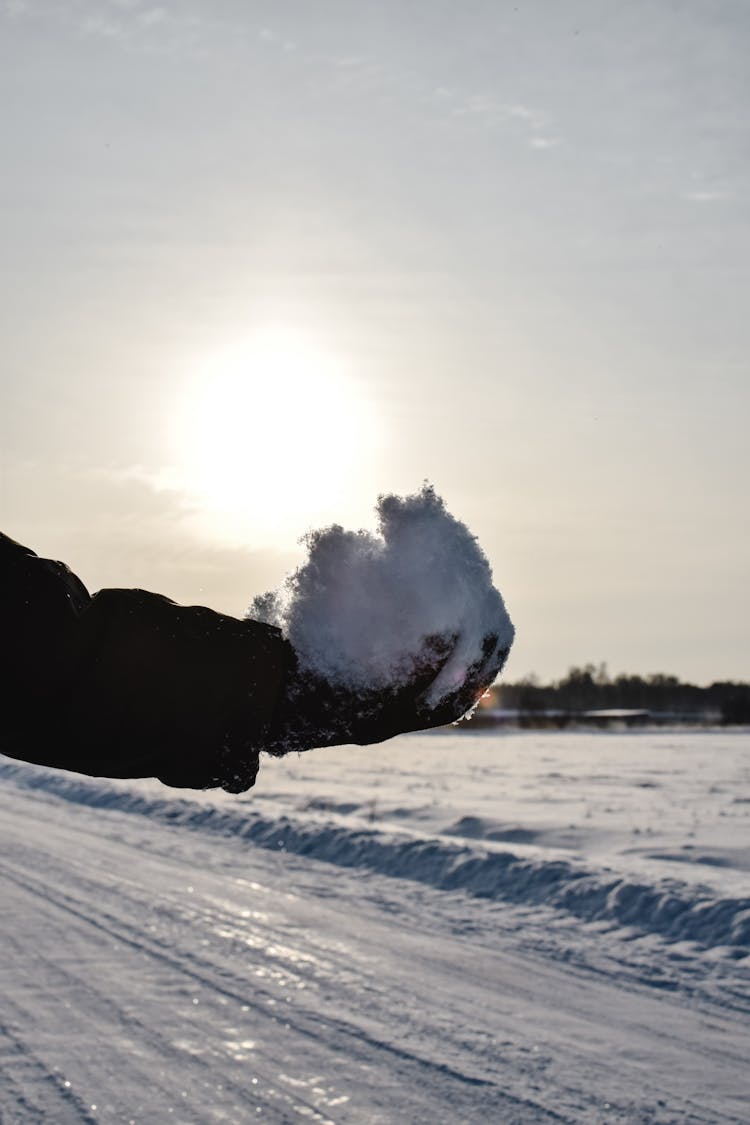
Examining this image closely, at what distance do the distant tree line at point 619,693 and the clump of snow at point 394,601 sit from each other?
10349cm

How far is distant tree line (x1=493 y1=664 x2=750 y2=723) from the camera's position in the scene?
10981 cm

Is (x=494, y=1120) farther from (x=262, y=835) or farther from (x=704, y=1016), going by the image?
(x=262, y=835)

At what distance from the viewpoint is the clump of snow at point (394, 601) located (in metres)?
1.17

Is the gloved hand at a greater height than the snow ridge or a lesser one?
greater

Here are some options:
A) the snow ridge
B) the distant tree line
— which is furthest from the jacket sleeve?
the distant tree line

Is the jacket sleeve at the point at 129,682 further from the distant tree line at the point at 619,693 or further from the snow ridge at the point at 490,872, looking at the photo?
the distant tree line at the point at 619,693

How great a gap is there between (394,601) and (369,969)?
659 cm

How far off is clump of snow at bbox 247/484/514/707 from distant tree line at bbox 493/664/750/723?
340ft

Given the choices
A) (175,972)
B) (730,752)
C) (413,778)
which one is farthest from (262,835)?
(730,752)

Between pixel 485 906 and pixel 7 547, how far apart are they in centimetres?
922

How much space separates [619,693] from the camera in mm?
120562

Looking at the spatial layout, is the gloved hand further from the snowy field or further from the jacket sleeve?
the snowy field

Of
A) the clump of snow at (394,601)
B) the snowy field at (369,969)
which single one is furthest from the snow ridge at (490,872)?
the clump of snow at (394,601)

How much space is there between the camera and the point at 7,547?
1.13m
